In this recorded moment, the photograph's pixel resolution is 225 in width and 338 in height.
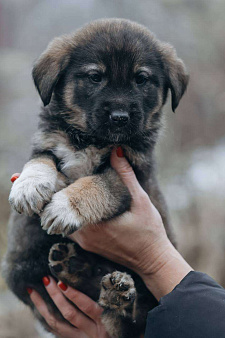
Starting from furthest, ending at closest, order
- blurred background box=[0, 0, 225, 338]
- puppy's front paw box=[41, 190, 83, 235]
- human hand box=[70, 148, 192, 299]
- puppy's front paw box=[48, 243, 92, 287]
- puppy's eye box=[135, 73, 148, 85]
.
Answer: blurred background box=[0, 0, 225, 338] → puppy's eye box=[135, 73, 148, 85] → puppy's front paw box=[48, 243, 92, 287] → human hand box=[70, 148, 192, 299] → puppy's front paw box=[41, 190, 83, 235]

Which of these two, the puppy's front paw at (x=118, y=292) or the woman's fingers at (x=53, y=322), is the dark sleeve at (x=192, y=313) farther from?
the woman's fingers at (x=53, y=322)

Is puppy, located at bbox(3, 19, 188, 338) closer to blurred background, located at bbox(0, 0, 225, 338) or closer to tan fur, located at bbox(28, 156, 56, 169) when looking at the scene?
tan fur, located at bbox(28, 156, 56, 169)

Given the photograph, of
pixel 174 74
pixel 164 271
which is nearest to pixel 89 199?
pixel 164 271

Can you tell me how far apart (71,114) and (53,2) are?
22.7 ft

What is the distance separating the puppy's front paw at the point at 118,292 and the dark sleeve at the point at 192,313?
0.69m

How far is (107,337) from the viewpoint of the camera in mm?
3146

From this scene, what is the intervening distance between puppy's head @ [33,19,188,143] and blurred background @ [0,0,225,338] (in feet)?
12.2

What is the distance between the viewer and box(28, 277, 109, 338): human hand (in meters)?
3.17

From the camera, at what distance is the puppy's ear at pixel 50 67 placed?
315 centimetres

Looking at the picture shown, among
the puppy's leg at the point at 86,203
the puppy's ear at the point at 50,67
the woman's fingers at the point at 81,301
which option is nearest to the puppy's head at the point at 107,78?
the puppy's ear at the point at 50,67

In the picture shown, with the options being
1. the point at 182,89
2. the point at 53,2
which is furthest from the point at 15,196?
the point at 53,2

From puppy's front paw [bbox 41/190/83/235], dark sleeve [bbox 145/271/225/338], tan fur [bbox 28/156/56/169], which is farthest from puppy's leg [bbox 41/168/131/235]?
dark sleeve [bbox 145/271/225/338]

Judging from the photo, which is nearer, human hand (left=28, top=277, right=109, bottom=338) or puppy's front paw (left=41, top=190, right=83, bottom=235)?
puppy's front paw (left=41, top=190, right=83, bottom=235)

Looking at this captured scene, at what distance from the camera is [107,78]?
10.0ft
